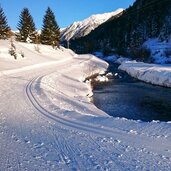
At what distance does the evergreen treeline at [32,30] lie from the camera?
56.5 metres

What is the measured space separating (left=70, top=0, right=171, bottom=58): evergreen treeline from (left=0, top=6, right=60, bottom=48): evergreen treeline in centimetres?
2224

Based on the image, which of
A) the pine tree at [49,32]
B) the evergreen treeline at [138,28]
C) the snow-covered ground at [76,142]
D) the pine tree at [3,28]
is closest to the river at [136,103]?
the snow-covered ground at [76,142]

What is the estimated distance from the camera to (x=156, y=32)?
336ft

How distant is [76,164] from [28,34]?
61.6 metres

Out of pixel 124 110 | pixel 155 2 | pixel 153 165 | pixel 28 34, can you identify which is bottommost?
pixel 124 110

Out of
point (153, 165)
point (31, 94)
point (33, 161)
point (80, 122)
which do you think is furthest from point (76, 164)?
point (31, 94)

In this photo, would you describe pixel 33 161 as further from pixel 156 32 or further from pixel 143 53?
pixel 156 32

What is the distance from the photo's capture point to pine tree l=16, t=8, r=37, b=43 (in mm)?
64250

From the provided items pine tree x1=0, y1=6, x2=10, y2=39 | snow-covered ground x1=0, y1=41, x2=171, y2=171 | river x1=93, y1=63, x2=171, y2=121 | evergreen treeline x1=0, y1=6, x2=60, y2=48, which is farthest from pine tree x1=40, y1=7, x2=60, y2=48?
snow-covered ground x1=0, y1=41, x2=171, y2=171

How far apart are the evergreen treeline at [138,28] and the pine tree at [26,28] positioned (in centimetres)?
2883

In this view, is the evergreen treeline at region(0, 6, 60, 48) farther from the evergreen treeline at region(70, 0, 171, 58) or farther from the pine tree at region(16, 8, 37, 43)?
the evergreen treeline at region(70, 0, 171, 58)

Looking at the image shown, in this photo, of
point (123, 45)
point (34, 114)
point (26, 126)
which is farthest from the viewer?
point (123, 45)

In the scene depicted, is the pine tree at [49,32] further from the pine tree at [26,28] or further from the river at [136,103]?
the river at [136,103]

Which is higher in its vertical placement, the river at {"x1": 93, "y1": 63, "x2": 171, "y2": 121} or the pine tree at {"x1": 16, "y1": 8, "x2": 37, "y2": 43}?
the pine tree at {"x1": 16, "y1": 8, "x2": 37, "y2": 43}
